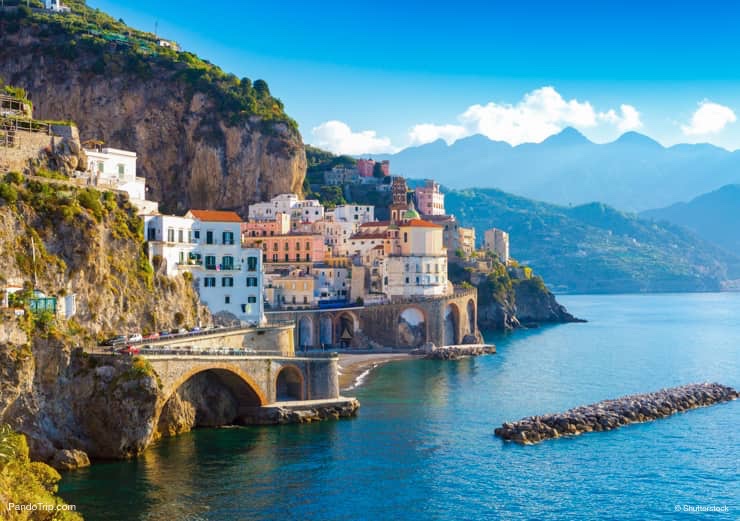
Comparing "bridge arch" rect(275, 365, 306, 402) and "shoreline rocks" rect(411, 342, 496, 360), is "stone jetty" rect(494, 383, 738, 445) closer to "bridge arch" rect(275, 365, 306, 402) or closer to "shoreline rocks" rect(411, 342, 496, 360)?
"bridge arch" rect(275, 365, 306, 402)

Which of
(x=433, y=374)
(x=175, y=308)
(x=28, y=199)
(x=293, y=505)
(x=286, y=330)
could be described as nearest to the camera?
(x=293, y=505)

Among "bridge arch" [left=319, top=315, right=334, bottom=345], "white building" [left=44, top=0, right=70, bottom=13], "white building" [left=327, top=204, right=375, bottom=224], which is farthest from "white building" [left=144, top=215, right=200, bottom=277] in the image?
"white building" [left=44, top=0, right=70, bottom=13]

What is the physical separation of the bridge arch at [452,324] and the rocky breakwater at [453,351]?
2.54 metres

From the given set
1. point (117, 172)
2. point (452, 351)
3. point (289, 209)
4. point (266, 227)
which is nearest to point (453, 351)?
point (452, 351)

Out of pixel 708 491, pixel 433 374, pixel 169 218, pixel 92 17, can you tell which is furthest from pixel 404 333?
pixel 92 17

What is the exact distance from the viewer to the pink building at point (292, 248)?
4914 inches

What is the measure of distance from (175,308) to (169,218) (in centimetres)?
868

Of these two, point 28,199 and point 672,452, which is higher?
point 28,199

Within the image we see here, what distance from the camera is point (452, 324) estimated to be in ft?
409

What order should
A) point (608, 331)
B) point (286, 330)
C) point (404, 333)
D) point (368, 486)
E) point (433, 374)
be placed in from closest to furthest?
point (368, 486) < point (286, 330) < point (433, 374) < point (404, 333) < point (608, 331)

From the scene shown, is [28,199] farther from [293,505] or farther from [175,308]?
[293,505]

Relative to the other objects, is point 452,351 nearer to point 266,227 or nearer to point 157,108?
point 266,227

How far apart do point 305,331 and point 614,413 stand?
164ft

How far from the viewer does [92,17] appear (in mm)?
156125
